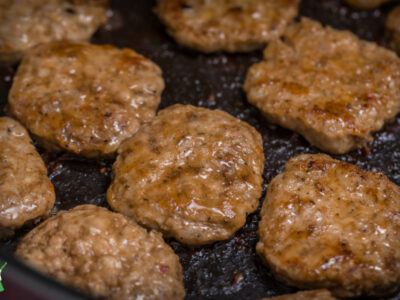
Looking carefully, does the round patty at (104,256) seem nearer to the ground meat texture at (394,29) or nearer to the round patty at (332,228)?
the round patty at (332,228)

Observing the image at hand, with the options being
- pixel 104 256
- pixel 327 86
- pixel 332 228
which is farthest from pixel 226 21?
pixel 104 256

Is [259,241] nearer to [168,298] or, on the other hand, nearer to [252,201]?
[252,201]

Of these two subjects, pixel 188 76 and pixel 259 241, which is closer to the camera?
pixel 259 241

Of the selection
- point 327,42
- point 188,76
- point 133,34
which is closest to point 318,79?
point 327,42

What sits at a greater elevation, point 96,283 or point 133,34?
point 133,34

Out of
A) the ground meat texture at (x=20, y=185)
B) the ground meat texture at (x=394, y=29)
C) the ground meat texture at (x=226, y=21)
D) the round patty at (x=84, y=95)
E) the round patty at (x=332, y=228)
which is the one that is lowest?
the ground meat texture at (x=20, y=185)

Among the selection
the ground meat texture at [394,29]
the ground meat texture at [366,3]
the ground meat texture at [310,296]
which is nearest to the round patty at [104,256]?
the ground meat texture at [310,296]

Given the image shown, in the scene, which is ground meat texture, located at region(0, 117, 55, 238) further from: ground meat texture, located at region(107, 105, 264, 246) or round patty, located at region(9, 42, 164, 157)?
ground meat texture, located at region(107, 105, 264, 246)
